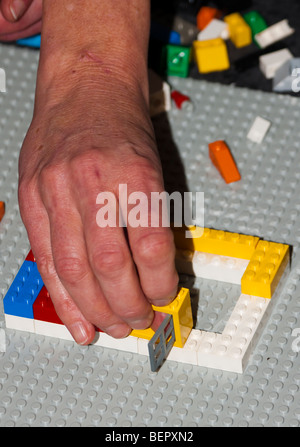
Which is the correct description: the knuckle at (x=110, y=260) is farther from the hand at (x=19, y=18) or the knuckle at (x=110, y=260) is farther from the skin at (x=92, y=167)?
the hand at (x=19, y=18)

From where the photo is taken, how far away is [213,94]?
5.11 feet

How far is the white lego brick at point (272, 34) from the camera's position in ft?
5.38

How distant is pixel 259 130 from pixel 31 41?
460 mm

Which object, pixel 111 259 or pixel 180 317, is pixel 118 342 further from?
pixel 111 259

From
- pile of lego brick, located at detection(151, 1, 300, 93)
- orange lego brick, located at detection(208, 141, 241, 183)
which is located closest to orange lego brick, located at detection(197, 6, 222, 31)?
pile of lego brick, located at detection(151, 1, 300, 93)

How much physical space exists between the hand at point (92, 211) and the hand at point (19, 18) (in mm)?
293

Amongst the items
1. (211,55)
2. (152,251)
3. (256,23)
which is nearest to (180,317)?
(152,251)

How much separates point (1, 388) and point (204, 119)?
58 centimetres

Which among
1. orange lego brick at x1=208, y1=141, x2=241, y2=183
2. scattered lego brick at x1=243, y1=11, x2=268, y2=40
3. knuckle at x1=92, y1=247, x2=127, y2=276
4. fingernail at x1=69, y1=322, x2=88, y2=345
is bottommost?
orange lego brick at x1=208, y1=141, x2=241, y2=183

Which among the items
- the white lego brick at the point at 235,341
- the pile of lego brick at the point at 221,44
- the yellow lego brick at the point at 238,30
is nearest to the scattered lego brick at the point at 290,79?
the pile of lego brick at the point at 221,44

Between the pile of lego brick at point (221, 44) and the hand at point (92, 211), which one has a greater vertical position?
the hand at point (92, 211)

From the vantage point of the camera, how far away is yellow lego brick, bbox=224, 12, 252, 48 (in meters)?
1.64

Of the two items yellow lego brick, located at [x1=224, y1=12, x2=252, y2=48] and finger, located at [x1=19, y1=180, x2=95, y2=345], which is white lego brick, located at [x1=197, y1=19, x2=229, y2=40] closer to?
yellow lego brick, located at [x1=224, y1=12, x2=252, y2=48]

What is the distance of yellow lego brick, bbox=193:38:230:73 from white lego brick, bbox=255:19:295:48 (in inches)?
3.0
